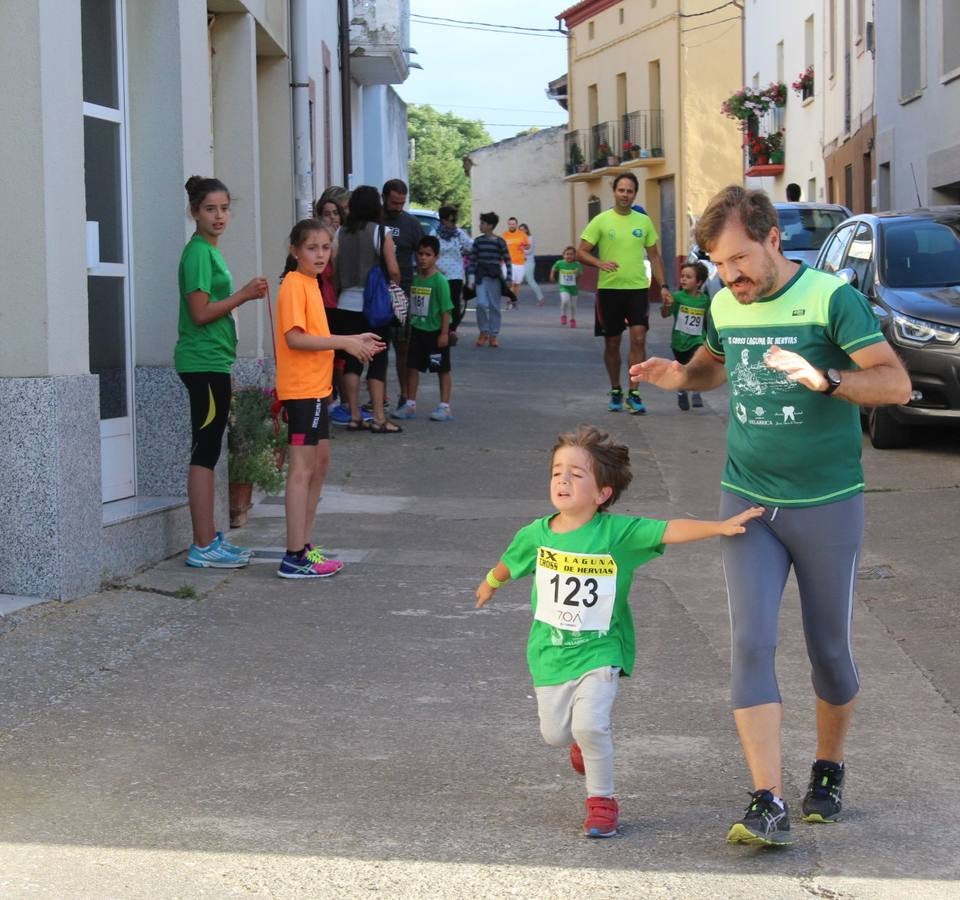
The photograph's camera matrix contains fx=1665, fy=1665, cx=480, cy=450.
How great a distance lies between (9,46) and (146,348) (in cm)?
231

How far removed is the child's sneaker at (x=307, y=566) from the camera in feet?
26.0

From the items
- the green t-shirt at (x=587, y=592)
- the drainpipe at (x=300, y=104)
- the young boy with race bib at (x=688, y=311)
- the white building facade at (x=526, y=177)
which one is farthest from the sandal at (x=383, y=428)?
the white building facade at (x=526, y=177)

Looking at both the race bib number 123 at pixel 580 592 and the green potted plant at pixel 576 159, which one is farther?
the green potted plant at pixel 576 159

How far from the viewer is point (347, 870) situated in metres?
4.16

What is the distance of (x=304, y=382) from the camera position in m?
7.96

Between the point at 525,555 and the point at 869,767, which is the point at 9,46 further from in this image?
the point at 869,767

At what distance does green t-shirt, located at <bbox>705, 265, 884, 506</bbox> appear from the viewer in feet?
14.3

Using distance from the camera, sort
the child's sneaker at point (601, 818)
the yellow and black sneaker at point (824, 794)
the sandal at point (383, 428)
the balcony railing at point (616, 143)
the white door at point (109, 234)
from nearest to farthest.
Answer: the child's sneaker at point (601, 818) → the yellow and black sneaker at point (824, 794) → the white door at point (109, 234) → the sandal at point (383, 428) → the balcony railing at point (616, 143)

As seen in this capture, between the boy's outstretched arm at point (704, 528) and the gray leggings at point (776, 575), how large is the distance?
0.10 meters

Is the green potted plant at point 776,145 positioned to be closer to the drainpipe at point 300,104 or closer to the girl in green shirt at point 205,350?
the drainpipe at point 300,104

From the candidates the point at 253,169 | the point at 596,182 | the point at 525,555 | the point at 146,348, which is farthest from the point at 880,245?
the point at 596,182

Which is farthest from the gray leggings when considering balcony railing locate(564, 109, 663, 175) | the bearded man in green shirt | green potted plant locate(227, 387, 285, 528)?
balcony railing locate(564, 109, 663, 175)

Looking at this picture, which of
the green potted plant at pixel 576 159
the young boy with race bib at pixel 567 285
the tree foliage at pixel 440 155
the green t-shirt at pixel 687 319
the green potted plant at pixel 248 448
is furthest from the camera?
the tree foliage at pixel 440 155

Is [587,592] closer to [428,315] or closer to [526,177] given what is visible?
[428,315]
